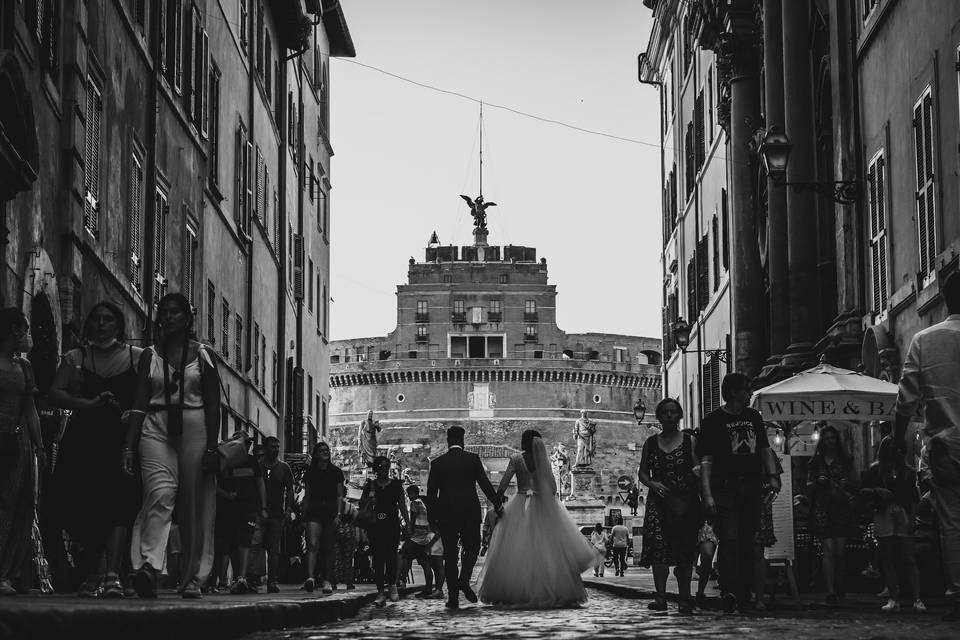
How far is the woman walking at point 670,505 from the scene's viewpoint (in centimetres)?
1119

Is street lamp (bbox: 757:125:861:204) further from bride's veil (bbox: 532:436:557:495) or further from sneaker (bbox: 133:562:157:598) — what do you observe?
sneaker (bbox: 133:562:157:598)

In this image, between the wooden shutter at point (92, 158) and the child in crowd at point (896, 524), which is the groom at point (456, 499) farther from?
the wooden shutter at point (92, 158)

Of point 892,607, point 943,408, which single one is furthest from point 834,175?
point 943,408

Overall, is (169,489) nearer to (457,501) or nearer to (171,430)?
(171,430)

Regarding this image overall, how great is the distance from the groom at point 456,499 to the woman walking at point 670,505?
2030 millimetres

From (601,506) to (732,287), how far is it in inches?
2054

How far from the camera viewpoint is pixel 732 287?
1059 inches

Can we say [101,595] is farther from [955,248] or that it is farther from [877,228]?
[877,228]

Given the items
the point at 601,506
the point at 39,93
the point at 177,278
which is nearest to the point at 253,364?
the point at 177,278

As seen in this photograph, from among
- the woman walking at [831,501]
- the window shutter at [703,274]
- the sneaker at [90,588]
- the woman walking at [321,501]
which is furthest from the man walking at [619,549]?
the sneaker at [90,588]

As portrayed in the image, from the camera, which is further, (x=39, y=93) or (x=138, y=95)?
(x=138, y=95)

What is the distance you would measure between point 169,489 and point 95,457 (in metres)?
0.45

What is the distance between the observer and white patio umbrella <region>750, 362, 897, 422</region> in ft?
49.1

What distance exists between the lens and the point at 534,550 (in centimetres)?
1312
